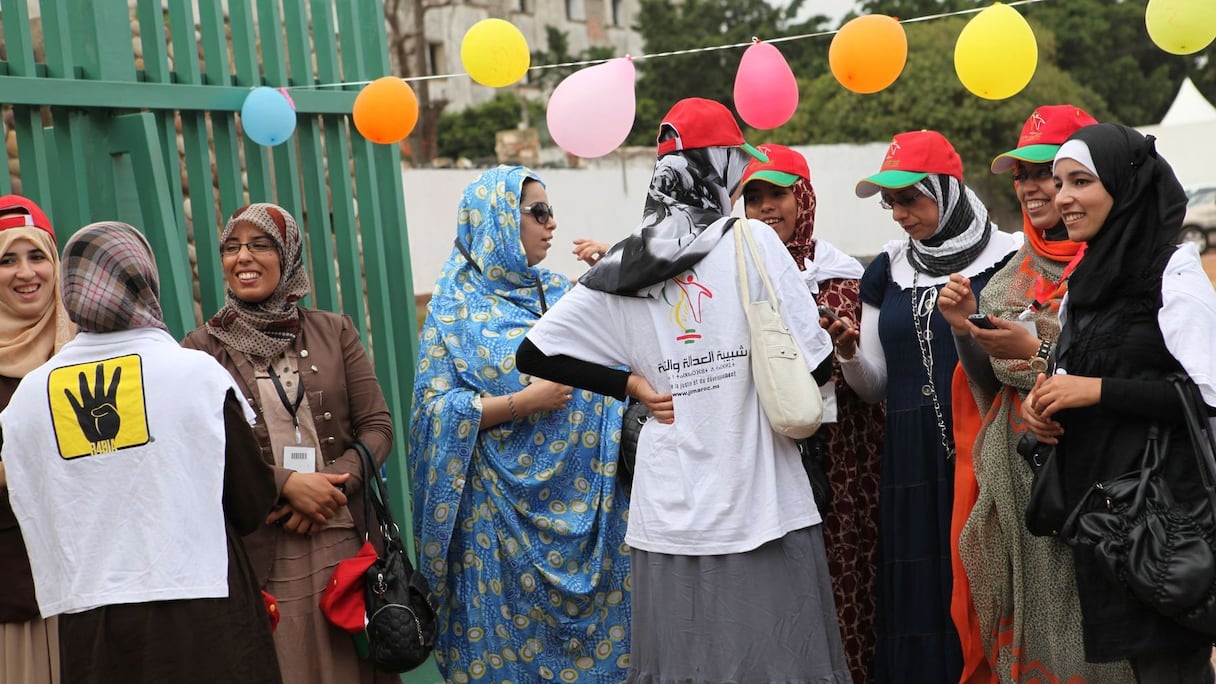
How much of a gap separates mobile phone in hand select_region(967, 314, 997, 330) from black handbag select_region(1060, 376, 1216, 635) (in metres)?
0.55

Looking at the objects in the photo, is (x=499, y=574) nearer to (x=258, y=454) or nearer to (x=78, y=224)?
(x=258, y=454)

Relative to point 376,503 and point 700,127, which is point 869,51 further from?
point 376,503

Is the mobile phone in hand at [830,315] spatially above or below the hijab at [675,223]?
below

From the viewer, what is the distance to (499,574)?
177 inches

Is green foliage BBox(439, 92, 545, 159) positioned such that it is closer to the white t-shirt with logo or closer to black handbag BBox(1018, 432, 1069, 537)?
the white t-shirt with logo

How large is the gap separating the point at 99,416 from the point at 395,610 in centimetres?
111

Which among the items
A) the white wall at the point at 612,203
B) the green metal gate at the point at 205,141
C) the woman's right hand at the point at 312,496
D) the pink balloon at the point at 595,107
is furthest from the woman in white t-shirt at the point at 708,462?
the white wall at the point at 612,203

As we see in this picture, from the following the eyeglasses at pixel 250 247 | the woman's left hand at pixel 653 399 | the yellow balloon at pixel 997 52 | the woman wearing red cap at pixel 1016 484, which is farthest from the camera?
the yellow balloon at pixel 997 52

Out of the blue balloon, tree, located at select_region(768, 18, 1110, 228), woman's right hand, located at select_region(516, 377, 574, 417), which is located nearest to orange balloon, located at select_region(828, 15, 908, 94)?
woman's right hand, located at select_region(516, 377, 574, 417)

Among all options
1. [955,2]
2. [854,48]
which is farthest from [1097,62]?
[854,48]

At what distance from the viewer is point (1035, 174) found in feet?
12.8

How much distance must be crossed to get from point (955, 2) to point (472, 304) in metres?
26.8

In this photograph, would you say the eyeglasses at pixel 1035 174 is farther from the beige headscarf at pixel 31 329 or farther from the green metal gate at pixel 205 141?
the beige headscarf at pixel 31 329

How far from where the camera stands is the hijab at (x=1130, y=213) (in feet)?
10.4
